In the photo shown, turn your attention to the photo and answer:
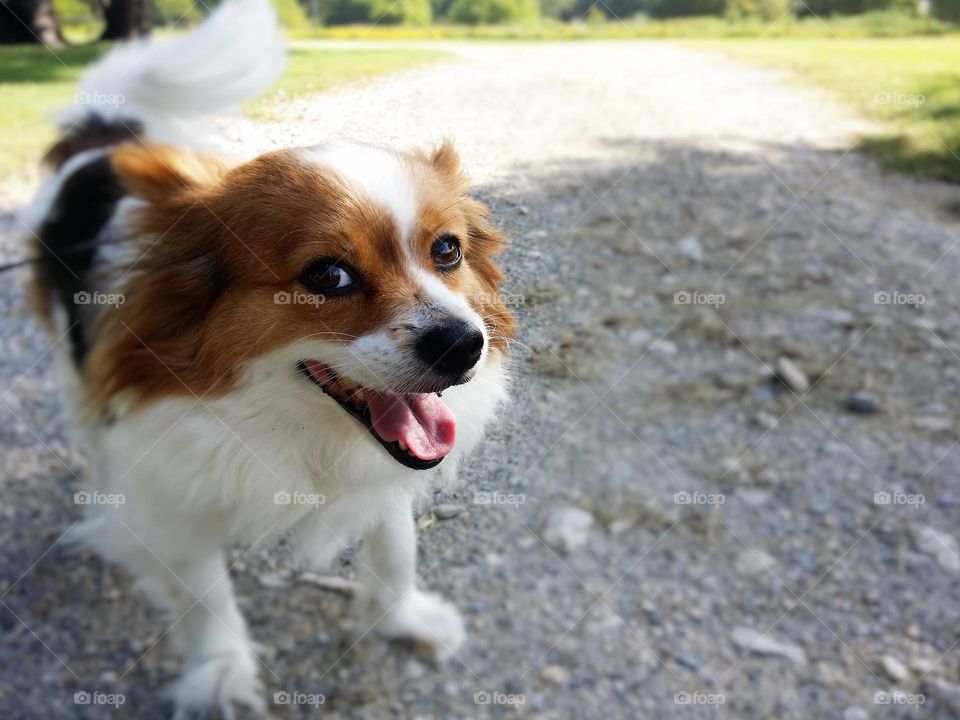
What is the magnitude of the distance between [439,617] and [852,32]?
8.83m

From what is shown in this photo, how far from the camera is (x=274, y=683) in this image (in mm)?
2561

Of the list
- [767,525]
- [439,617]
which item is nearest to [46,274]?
[439,617]

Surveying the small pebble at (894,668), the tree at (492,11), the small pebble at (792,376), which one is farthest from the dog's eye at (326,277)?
the tree at (492,11)

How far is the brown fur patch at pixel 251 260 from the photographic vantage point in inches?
56.4

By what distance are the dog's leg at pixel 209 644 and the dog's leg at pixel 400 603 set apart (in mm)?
385

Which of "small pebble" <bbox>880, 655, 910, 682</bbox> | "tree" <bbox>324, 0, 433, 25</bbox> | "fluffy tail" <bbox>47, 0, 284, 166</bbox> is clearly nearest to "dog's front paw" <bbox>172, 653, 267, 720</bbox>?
"fluffy tail" <bbox>47, 0, 284, 166</bbox>

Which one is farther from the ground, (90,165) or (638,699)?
(90,165)

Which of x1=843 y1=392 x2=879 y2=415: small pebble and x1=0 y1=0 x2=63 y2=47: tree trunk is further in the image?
x1=0 y1=0 x2=63 y2=47: tree trunk

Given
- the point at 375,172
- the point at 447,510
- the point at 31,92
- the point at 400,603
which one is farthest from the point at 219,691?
the point at 31,92

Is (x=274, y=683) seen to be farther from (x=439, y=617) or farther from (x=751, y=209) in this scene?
(x=751, y=209)

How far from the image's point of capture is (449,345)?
145 centimetres

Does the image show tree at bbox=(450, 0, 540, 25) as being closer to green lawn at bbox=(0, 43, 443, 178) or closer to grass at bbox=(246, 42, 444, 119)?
green lawn at bbox=(0, 43, 443, 178)

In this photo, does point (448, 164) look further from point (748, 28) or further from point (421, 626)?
point (748, 28)

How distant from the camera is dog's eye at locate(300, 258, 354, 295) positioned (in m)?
1.47
